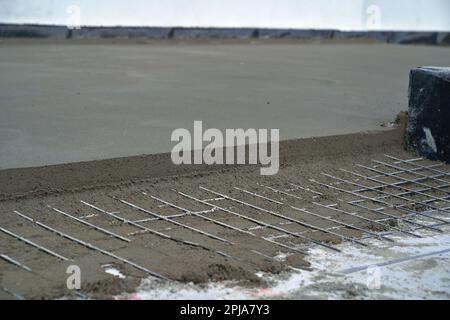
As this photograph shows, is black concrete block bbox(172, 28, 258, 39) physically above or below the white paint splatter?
above

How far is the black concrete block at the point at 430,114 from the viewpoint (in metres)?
4.68

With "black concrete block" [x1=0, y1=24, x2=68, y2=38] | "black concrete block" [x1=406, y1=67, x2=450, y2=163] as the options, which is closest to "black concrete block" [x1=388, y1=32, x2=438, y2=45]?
"black concrete block" [x1=0, y1=24, x2=68, y2=38]

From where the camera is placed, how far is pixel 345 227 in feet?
11.3

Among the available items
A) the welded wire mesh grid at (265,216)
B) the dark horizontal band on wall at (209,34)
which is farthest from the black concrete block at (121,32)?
the welded wire mesh grid at (265,216)

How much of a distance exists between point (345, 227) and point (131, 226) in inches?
40.5

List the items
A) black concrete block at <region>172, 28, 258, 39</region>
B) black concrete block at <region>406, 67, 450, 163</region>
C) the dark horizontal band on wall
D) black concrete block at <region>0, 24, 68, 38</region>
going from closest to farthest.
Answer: black concrete block at <region>406, 67, 450, 163</region> → black concrete block at <region>0, 24, 68, 38</region> → the dark horizontal band on wall → black concrete block at <region>172, 28, 258, 39</region>

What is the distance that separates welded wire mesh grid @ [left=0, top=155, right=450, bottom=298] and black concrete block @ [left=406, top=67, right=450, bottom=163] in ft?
1.50

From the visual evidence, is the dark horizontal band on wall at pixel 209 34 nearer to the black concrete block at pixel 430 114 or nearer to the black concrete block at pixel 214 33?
the black concrete block at pixel 214 33

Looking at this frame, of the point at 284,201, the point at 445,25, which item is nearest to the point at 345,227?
the point at 284,201

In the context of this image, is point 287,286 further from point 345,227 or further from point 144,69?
point 144,69

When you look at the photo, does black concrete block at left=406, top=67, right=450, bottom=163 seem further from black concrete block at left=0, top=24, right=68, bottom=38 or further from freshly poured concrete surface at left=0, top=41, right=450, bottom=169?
black concrete block at left=0, top=24, right=68, bottom=38

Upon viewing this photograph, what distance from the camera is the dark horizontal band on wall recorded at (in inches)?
389

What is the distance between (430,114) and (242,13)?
765 cm

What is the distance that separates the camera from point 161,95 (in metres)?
5.88
